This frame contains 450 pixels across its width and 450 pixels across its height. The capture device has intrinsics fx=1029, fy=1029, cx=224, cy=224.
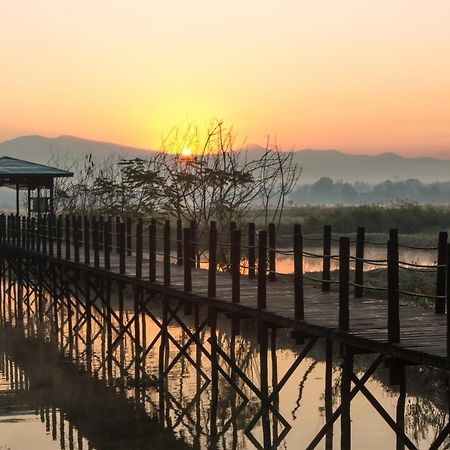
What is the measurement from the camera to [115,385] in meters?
17.8

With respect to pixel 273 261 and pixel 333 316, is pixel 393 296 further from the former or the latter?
pixel 273 261

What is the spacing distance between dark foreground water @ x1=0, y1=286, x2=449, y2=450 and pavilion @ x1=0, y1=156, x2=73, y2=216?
13049mm

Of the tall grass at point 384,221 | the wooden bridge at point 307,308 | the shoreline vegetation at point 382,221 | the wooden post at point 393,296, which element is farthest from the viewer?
the tall grass at point 384,221

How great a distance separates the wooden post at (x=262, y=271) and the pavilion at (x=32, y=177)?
811 inches

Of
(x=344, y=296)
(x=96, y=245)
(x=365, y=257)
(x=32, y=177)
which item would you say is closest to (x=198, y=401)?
(x=344, y=296)

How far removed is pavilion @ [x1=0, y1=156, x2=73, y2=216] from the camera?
33938mm

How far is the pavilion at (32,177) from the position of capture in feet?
111

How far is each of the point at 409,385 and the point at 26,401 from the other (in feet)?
20.3

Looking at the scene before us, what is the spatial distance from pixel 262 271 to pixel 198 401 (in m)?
3.40

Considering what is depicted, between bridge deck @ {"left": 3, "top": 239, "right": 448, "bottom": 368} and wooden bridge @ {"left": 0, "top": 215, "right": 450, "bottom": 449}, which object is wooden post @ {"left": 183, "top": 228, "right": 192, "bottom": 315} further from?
bridge deck @ {"left": 3, "top": 239, "right": 448, "bottom": 368}

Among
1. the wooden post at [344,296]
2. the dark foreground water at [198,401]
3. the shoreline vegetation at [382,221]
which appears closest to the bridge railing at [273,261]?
the wooden post at [344,296]

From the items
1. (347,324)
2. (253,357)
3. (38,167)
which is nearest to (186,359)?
(253,357)

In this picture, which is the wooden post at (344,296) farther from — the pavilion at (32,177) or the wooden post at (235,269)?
the pavilion at (32,177)

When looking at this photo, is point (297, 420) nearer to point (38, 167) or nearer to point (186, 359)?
point (186, 359)
